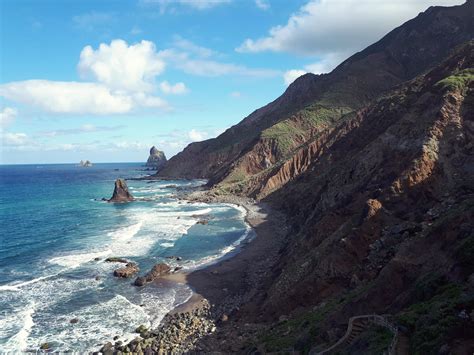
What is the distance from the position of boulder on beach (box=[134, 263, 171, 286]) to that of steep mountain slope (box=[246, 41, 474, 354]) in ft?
48.6

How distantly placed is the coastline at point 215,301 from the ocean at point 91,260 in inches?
62.7

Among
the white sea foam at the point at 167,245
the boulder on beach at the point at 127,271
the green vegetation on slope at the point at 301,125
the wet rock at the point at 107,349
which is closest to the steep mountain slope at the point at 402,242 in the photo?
the wet rock at the point at 107,349

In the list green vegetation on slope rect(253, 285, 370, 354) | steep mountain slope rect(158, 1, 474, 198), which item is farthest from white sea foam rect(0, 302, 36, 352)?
steep mountain slope rect(158, 1, 474, 198)

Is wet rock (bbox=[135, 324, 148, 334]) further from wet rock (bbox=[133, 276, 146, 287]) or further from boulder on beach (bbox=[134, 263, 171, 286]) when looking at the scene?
boulder on beach (bbox=[134, 263, 171, 286])

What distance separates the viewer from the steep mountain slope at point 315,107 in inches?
4328

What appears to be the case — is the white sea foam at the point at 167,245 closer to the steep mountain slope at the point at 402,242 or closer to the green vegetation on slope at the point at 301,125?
the steep mountain slope at the point at 402,242

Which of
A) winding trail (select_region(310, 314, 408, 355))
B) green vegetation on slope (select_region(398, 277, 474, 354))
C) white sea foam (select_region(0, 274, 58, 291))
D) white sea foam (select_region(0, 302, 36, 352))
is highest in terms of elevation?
green vegetation on slope (select_region(398, 277, 474, 354))

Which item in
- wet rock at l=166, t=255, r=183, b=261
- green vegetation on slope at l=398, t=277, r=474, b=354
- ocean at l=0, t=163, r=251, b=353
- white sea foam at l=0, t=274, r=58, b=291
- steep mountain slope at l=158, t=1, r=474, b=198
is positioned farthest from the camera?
steep mountain slope at l=158, t=1, r=474, b=198

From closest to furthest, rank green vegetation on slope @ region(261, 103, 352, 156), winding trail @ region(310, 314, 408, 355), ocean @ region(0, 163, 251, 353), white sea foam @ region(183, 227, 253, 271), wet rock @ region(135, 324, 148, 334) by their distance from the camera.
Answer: winding trail @ region(310, 314, 408, 355) < wet rock @ region(135, 324, 148, 334) < ocean @ region(0, 163, 251, 353) < white sea foam @ region(183, 227, 253, 271) < green vegetation on slope @ region(261, 103, 352, 156)

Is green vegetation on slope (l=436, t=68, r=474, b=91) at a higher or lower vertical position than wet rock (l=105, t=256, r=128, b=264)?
higher

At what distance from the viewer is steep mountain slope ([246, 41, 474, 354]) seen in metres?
18.5

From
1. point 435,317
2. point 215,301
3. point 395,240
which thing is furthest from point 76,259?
point 435,317

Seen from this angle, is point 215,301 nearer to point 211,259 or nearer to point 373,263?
point 211,259

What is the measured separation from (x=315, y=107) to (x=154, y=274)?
106 meters
